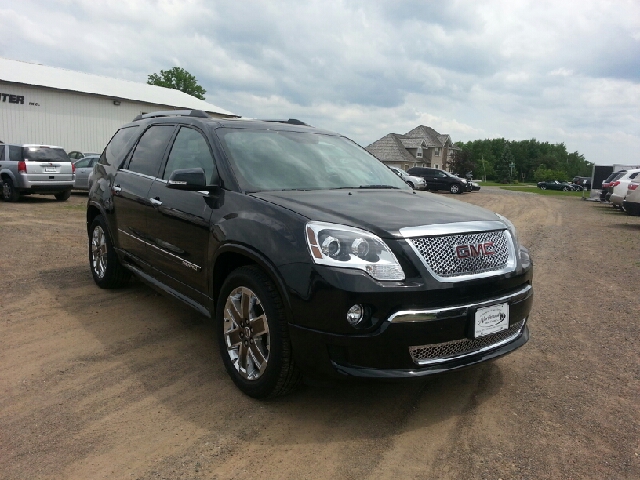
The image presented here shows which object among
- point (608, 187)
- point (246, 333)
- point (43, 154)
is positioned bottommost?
point (246, 333)

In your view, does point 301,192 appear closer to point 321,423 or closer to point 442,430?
point 321,423

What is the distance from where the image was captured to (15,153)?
600 inches

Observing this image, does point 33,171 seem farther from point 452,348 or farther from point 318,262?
point 452,348

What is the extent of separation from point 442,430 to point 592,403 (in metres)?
1.15

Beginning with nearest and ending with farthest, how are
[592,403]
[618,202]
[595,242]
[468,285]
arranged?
1. [468,285]
2. [592,403]
3. [595,242]
4. [618,202]

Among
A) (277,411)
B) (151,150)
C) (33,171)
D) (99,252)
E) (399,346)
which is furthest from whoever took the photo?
(33,171)

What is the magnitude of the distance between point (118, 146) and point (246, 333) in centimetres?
332

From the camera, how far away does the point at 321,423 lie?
3123 mm

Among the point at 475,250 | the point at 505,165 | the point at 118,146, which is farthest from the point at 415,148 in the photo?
the point at 475,250

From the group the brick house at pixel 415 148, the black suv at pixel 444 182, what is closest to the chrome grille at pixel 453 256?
the black suv at pixel 444 182

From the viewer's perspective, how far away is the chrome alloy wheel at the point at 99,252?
227 inches

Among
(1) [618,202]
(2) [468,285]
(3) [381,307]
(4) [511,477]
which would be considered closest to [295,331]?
(3) [381,307]

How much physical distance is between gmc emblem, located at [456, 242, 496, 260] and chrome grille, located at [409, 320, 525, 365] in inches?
19.4

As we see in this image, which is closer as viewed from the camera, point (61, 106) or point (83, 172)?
point (83, 172)
